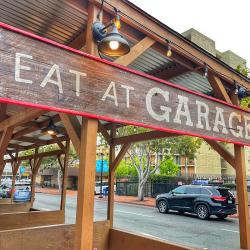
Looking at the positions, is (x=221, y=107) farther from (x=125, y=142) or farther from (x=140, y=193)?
(x=140, y=193)

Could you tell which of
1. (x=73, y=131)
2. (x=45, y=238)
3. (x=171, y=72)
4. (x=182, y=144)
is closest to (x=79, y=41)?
(x=73, y=131)

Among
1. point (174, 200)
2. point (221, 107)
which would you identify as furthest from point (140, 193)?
point (221, 107)

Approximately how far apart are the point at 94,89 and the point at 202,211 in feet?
47.6

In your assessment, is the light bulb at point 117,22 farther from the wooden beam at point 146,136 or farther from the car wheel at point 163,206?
the car wheel at point 163,206

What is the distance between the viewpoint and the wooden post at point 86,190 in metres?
3.26

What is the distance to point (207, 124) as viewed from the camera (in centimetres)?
486

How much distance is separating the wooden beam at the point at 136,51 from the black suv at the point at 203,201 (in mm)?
12981

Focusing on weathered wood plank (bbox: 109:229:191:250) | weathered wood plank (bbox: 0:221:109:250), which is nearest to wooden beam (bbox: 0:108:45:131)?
weathered wood plank (bbox: 0:221:109:250)

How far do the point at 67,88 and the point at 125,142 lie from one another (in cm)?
439

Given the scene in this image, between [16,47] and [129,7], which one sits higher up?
[129,7]

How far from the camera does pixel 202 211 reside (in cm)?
1608

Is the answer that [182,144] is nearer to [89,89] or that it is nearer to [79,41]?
[79,41]

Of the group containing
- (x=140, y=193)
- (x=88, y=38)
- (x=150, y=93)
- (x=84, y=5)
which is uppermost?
(x=84, y=5)

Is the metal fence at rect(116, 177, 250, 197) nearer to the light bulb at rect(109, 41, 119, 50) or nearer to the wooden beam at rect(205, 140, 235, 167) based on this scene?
the wooden beam at rect(205, 140, 235, 167)
